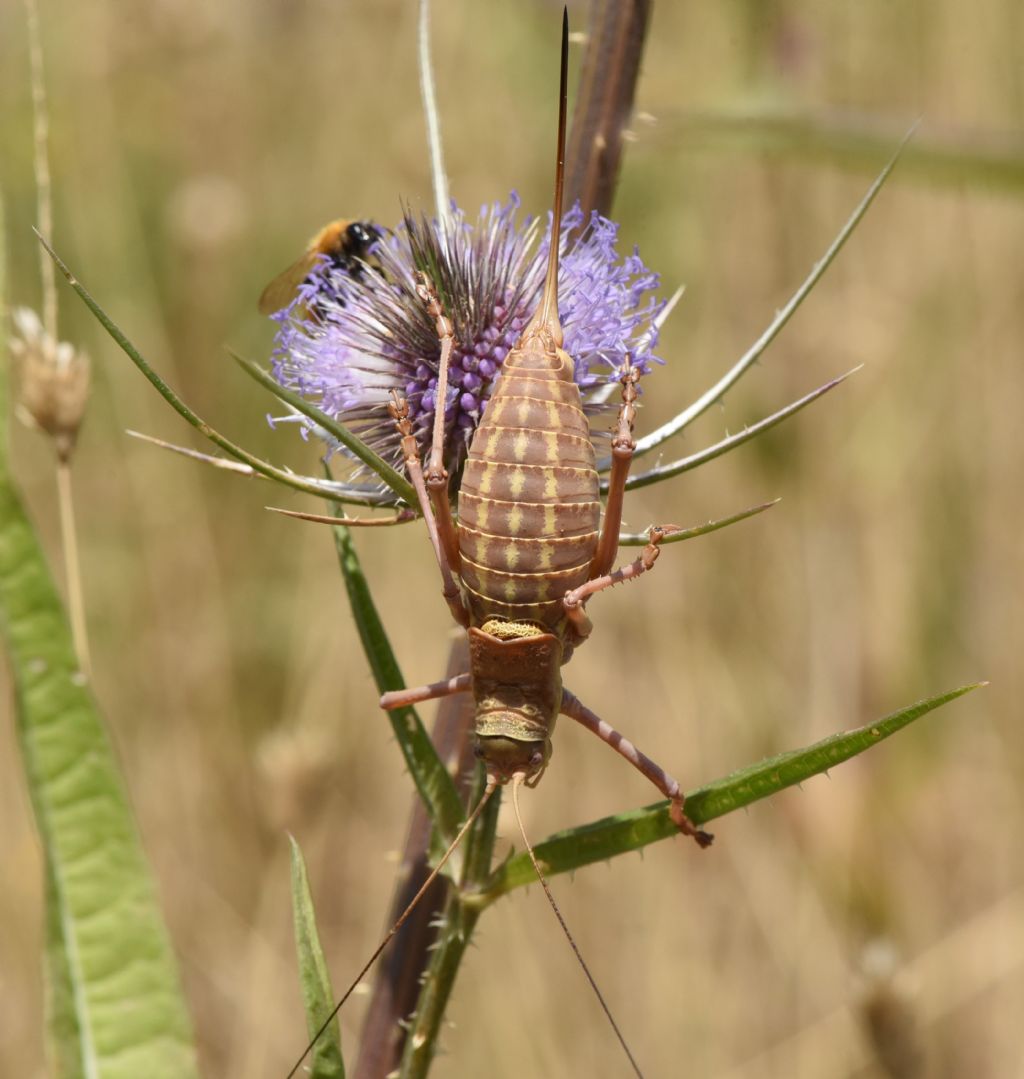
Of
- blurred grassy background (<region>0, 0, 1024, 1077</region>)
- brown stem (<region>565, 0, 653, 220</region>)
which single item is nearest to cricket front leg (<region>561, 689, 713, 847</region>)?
brown stem (<region>565, 0, 653, 220</region>)

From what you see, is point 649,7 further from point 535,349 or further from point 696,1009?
point 696,1009

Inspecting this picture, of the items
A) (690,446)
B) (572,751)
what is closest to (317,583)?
(572,751)

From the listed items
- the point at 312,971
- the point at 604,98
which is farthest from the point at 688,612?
the point at 312,971

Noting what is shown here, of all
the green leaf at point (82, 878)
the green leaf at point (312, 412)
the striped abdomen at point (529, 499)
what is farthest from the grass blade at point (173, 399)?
the green leaf at point (82, 878)

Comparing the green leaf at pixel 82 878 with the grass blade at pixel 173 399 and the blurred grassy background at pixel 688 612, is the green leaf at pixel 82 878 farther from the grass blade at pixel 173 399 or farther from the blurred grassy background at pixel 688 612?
the blurred grassy background at pixel 688 612

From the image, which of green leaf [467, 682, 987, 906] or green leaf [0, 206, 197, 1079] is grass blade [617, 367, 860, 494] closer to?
green leaf [467, 682, 987, 906]

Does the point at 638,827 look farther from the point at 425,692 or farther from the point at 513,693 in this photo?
the point at 425,692
